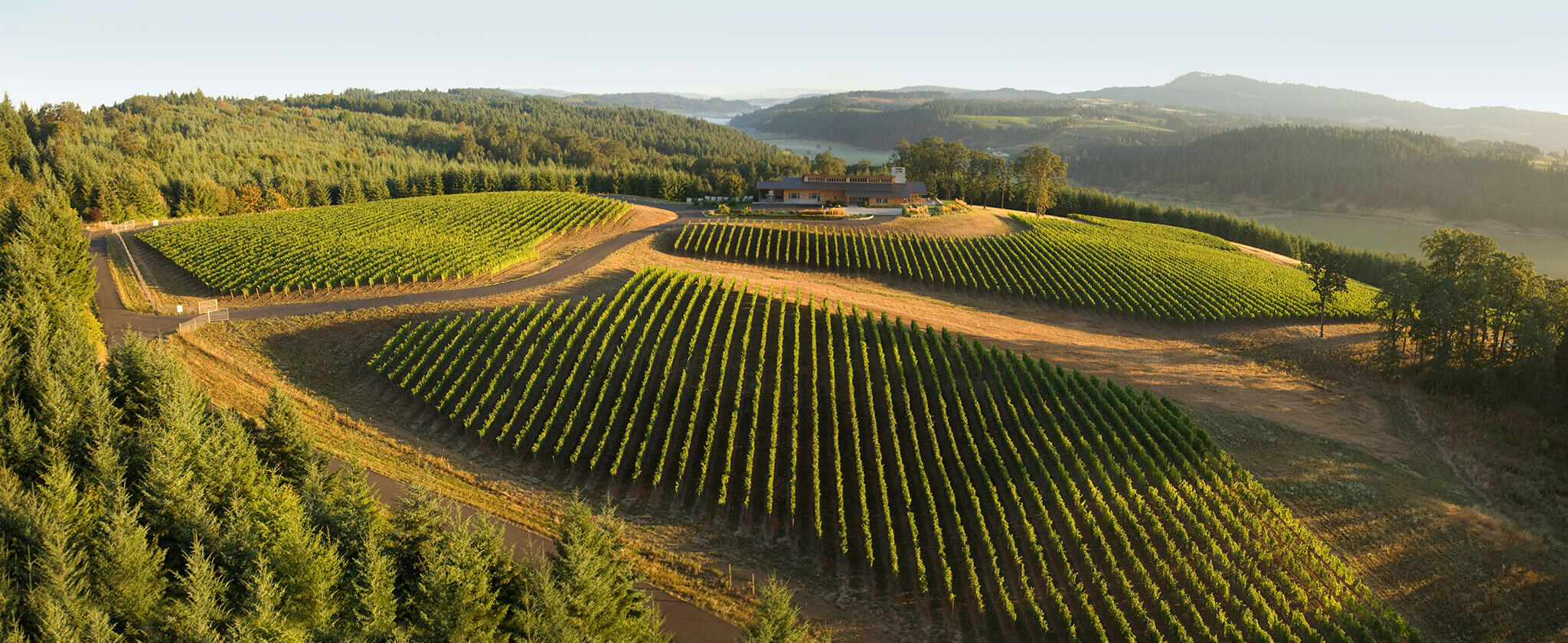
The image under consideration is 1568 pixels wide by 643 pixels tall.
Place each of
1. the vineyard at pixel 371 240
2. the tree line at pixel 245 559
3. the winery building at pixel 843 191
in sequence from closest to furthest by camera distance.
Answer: the tree line at pixel 245 559 → the vineyard at pixel 371 240 → the winery building at pixel 843 191

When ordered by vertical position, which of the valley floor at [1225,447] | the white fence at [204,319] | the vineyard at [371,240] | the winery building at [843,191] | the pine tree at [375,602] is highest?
the winery building at [843,191]

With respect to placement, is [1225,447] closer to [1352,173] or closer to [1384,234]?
[1384,234]

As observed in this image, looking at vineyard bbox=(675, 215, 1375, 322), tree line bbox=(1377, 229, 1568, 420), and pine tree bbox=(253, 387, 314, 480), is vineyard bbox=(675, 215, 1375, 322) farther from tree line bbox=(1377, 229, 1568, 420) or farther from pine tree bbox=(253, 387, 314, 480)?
pine tree bbox=(253, 387, 314, 480)

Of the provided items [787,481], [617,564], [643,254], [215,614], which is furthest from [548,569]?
[643,254]

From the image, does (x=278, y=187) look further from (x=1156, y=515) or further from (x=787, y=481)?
(x=1156, y=515)

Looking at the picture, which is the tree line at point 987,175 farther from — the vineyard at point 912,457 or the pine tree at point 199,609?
the pine tree at point 199,609

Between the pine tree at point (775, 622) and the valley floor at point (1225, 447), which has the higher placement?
the pine tree at point (775, 622)

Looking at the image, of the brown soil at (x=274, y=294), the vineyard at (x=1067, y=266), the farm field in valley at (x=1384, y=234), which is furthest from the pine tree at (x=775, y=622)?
the farm field in valley at (x=1384, y=234)
